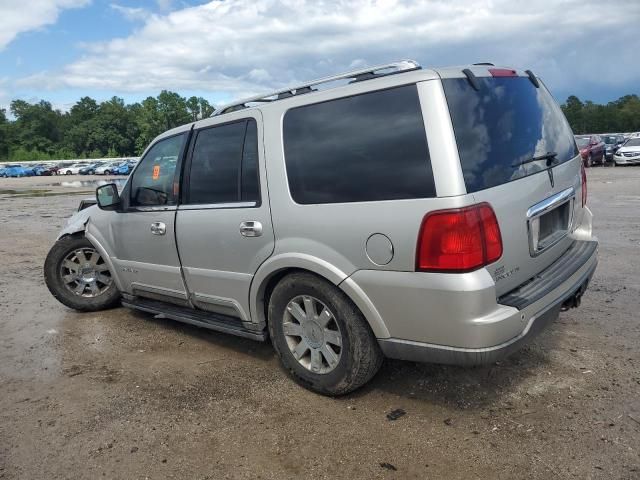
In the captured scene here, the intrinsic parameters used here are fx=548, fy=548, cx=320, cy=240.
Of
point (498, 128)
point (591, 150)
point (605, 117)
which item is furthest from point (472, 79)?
point (605, 117)

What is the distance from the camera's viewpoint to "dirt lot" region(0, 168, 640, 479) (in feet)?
9.45

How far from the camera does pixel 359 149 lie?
10.6ft

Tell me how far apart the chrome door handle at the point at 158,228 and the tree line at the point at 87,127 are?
113 m

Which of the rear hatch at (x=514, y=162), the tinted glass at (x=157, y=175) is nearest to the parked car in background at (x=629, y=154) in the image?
the rear hatch at (x=514, y=162)

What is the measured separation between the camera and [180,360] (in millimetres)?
4422

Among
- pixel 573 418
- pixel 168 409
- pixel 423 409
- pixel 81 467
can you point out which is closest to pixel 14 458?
pixel 81 467

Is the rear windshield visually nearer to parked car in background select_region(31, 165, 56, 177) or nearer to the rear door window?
the rear door window

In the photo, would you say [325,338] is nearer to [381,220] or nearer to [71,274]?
[381,220]

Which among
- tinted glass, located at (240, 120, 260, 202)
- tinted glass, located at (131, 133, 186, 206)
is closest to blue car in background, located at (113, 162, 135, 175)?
tinted glass, located at (131, 133, 186, 206)

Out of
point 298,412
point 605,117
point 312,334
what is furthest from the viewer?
point 605,117

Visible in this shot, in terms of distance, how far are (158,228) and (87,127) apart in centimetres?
13524

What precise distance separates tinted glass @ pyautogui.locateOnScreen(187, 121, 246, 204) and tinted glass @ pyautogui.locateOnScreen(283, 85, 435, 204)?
528 mm

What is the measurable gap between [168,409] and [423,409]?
164cm

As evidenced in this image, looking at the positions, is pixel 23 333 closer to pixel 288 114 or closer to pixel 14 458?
pixel 14 458
